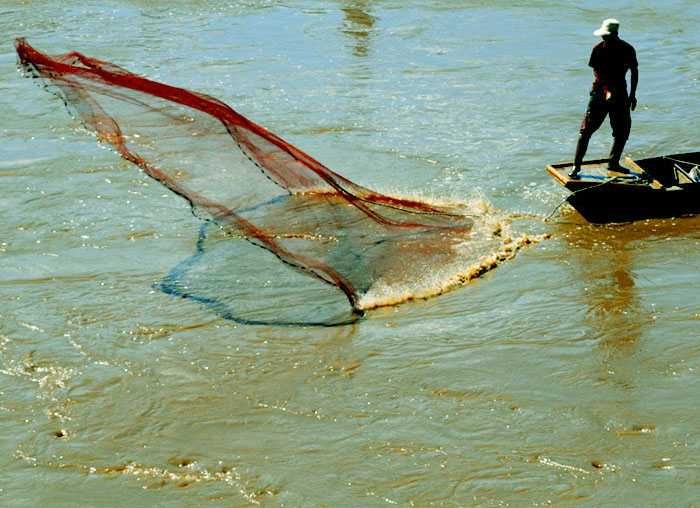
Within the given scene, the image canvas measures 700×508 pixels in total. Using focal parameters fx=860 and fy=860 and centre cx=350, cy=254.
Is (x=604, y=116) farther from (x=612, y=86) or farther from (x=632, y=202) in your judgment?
(x=632, y=202)

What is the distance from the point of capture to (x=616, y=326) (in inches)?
286

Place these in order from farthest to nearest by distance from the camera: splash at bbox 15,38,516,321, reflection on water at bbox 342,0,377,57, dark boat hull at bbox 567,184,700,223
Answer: reflection on water at bbox 342,0,377,57, dark boat hull at bbox 567,184,700,223, splash at bbox 15,38,516,321

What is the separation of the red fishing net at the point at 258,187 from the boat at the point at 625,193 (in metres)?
1.91

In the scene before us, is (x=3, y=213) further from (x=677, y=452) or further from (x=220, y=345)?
(x=677, y=452)

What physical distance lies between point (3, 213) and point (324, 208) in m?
4.15

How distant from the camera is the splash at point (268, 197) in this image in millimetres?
7590

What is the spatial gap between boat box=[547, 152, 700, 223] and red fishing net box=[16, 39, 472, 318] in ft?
6.26

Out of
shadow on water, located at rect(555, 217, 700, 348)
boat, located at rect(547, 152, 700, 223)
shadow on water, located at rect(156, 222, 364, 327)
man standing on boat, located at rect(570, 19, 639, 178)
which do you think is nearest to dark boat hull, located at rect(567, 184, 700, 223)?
boat, located at rect(547, 152, 700, 223)

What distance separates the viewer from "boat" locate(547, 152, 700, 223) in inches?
355

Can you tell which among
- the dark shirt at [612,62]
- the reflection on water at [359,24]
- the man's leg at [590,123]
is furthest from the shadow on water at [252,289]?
the reflection on water at [359,24]

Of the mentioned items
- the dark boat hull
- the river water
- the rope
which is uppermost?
the rope

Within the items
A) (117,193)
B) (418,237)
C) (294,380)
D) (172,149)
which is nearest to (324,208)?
(418,237)

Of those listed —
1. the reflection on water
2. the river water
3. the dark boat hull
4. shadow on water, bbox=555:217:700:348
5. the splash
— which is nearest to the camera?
the river water

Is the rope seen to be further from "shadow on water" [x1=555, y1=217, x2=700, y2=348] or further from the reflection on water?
the reflection on water
